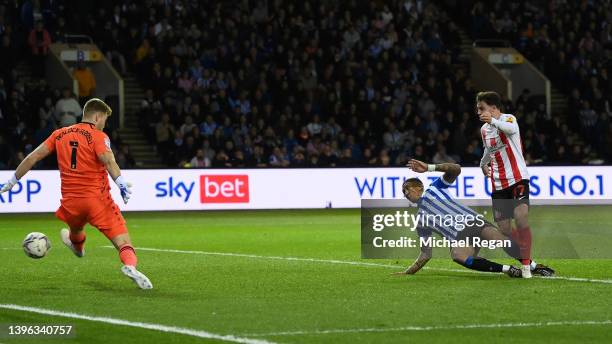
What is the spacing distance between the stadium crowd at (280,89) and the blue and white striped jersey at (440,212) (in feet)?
50.2

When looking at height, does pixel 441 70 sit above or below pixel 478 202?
above

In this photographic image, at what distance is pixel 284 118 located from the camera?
31.1 metres

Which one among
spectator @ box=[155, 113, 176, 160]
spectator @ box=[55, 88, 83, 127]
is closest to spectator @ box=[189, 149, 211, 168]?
spectator @ box=[155, 113, 176, 160]

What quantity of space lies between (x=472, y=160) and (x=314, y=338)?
74.1ft

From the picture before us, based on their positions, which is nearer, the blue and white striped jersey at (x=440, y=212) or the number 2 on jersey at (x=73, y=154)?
the number 2 on jersey at (x=73, y=154)

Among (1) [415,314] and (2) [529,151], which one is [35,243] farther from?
(2) [529,151]

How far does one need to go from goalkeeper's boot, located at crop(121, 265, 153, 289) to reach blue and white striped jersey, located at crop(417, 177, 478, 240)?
312cm

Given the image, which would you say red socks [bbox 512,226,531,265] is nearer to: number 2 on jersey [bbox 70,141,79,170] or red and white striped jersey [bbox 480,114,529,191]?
red and white striped jersey [bbox 480,114,529,191]

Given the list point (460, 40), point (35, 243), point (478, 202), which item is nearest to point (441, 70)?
point (460, 40)

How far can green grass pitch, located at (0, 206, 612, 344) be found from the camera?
8969 mm

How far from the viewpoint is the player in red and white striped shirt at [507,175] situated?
12.9 meters

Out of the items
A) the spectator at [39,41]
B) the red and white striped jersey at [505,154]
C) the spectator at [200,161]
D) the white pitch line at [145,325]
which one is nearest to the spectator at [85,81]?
the spectator at [39,41]

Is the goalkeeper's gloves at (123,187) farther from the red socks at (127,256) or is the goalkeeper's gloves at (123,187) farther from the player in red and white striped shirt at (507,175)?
the player in red and white striped shirt at (507,175)

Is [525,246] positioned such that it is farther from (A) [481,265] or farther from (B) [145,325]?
(B) [145,325]
